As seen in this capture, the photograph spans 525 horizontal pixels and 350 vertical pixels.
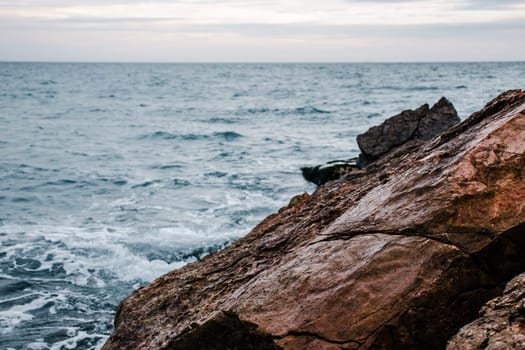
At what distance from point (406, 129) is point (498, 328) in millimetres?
10678

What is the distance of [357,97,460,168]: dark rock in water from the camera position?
518 inches

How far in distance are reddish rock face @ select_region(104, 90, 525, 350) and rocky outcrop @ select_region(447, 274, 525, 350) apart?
0.58 meters

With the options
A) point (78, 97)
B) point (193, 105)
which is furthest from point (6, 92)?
point (193, 105)

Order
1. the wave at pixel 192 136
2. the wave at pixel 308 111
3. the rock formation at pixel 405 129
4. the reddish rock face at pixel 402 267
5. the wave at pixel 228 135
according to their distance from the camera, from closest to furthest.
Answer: the reddish rock face at pixel 402 267
the rock formation at pixel 405 129
the wave at pixel 228 135
the wave at pixel 192 136
the wave at pixel 308 111

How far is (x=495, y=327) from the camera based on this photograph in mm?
3010

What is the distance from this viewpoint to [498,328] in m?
2.99

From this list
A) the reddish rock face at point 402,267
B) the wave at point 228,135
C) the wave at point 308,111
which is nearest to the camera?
the reddish rock face at point 402,267

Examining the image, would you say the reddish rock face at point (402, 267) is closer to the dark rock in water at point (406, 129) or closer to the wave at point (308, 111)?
the dark rock in water at point (406, 129)

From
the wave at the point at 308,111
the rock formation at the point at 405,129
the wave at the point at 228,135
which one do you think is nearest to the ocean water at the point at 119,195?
the wave at the point at 228,135

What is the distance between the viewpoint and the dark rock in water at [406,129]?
13148 millimetres

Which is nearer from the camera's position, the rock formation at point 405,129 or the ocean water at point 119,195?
the ocean water at point 119,195

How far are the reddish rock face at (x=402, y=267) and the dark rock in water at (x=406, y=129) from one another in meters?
8.69

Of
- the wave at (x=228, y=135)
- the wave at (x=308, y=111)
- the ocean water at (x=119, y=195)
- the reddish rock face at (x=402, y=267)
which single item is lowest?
the ocean water at (x=119, y=195)

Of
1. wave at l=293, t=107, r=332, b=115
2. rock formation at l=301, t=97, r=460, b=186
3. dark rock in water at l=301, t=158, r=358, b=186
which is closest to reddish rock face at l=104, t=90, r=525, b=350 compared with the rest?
rock formation at l=301, t=97, r=460, b=186
